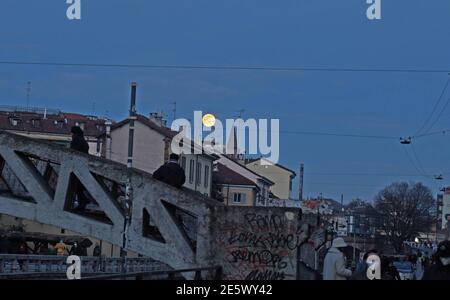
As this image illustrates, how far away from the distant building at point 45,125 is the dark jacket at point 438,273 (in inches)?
3169

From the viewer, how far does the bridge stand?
54.0 ft

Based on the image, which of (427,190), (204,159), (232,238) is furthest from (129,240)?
(427,190)

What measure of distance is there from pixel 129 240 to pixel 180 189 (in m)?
1.78

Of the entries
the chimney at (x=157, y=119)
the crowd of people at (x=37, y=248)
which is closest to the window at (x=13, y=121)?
the chimney at (x=157, y=119)

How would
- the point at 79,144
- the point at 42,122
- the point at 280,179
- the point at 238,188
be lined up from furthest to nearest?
the point at 280,179 → the point at 238,188 → the point at 42,122 → the point at 79,144

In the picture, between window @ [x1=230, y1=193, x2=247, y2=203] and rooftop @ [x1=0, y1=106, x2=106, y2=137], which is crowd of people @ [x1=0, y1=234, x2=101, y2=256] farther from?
window @ [x1=230, y1=193, x2=247, y2=203]

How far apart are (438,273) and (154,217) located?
960cm

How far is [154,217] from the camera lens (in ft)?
59.1

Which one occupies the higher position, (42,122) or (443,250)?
(42,122)

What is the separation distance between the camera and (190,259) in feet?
58.6

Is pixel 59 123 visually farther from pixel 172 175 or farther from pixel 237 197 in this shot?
pixel 172 175

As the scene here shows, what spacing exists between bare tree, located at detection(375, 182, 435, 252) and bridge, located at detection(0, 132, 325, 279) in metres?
117

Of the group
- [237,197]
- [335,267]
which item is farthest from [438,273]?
[237,197]
